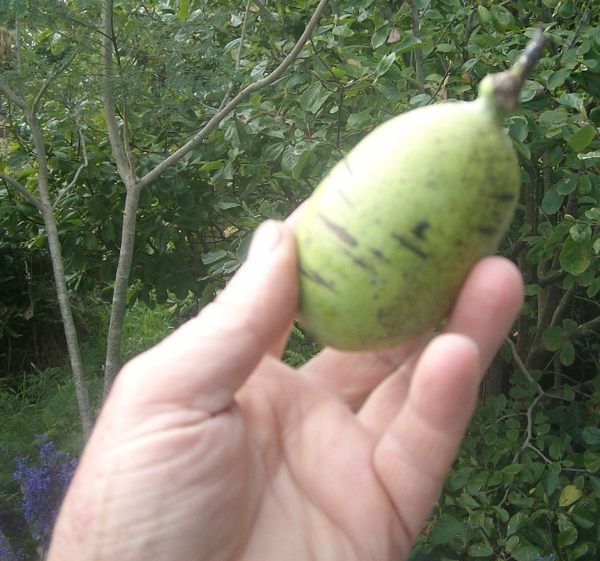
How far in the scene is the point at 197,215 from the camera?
10.6 feet

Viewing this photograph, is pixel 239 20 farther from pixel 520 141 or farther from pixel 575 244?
pixel 575 244

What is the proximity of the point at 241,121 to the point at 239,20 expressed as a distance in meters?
0.59

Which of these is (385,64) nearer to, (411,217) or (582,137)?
(582,137)

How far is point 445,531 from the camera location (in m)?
2.48

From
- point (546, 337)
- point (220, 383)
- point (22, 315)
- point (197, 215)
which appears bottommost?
point (22, 315)

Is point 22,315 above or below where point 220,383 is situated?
below

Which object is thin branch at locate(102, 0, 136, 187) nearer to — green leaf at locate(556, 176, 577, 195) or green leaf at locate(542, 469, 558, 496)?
green leaf at locate(556, 176, 577, 195)

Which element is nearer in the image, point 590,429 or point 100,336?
point 590,429

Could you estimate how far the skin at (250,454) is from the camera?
135 centimetres

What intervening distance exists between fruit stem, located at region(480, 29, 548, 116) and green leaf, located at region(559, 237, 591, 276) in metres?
1.01

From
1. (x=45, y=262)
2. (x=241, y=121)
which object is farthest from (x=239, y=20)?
(x=45, y=262)

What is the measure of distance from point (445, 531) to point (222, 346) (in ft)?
5.08

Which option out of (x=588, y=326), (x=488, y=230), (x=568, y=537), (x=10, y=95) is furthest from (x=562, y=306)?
(x=10, y=95)

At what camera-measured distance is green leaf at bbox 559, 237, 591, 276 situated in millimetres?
2209
